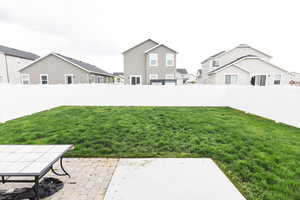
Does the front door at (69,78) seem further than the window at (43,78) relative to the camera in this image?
Yes

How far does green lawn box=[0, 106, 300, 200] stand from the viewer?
2.40 meters

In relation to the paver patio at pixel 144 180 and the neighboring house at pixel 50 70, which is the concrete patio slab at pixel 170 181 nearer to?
the paver patio at pixel 144 180

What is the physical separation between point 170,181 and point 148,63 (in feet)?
49.6

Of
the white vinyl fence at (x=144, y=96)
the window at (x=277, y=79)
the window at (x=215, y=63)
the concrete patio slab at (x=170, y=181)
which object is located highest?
the window at (x=215, y=63)

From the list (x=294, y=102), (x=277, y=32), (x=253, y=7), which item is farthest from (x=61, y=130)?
(x=277, y=32)

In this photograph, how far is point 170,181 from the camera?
92.6 inches

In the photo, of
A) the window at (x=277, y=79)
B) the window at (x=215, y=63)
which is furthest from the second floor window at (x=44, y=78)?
the window at (x=277, y=79)

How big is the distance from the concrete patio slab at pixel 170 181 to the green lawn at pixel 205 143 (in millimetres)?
249

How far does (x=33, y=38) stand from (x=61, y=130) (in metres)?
21.9

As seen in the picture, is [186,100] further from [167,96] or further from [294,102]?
[294,102]

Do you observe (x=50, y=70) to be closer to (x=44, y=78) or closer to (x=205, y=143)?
(x=44, y=78)

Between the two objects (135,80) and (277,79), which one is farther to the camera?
(135,80)

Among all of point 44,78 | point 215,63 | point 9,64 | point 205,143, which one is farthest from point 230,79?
point 9,64

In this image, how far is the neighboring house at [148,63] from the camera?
16.3m
